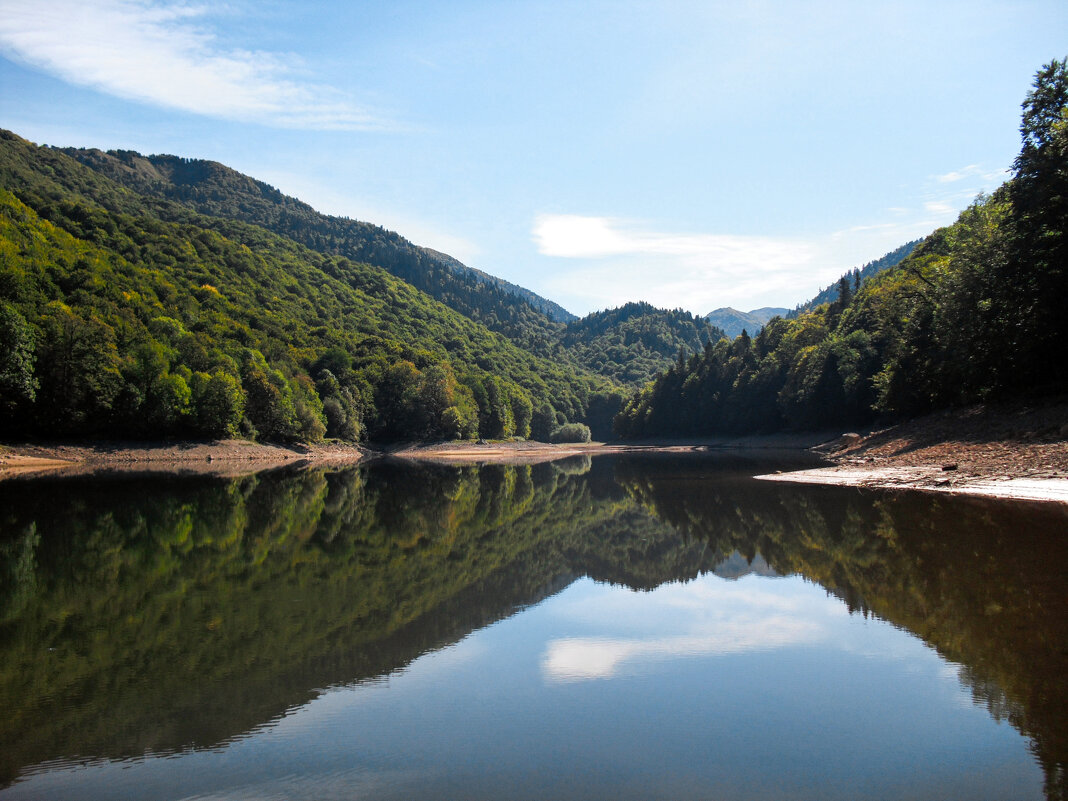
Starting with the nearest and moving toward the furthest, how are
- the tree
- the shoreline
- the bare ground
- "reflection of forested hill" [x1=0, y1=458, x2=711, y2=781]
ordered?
"reflection of forested hill" [x1=0, y1=458, x2=711, y2=781] < the bare ground < the shoreline < the tree

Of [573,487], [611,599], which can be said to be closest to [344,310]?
[573,487]

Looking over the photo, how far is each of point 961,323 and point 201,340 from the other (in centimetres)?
7239

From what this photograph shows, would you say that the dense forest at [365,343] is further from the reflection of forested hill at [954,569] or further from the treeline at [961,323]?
the reflection of forested hill at [954,569]

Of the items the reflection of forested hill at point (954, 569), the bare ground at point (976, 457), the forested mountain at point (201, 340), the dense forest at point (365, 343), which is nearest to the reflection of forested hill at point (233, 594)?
the reflection of forested hill at point (954, 569)

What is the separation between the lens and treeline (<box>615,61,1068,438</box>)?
1299 inches

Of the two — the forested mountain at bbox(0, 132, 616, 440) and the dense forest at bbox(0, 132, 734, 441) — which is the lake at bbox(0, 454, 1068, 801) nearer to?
the forested mountain at bbox(0, 132, 616, 440)

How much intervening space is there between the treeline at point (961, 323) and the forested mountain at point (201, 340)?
176 feet

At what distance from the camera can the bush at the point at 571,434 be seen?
14950cm

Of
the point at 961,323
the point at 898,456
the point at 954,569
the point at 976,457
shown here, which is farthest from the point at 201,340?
the point at 954,569

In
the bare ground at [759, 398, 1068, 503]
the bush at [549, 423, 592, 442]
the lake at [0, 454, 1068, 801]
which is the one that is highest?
the bare ground at [759, 398, 1068, 503]

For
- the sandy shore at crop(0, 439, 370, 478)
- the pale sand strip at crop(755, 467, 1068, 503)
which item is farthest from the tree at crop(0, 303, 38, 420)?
the pale sand strip at crop(755, 467, 1068, 503)

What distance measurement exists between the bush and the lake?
128m

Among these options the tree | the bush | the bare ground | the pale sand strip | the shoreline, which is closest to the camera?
the pale sand strip

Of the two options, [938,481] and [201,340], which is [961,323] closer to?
[938,481]
